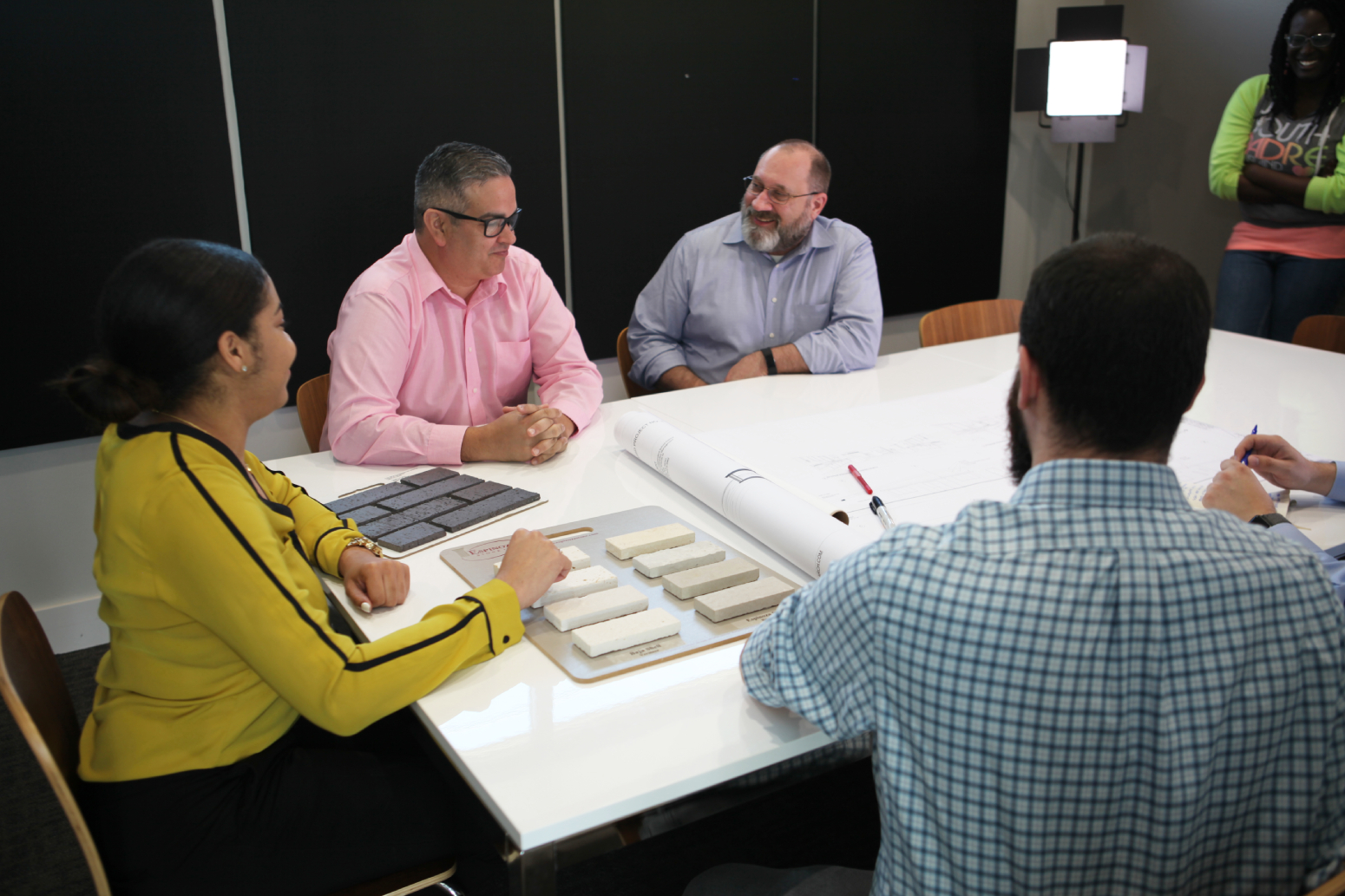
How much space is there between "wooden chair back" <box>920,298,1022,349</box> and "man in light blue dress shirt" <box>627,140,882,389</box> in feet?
0.83

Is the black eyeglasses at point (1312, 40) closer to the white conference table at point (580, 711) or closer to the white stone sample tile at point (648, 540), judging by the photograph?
the white conference table at point (580, 711)

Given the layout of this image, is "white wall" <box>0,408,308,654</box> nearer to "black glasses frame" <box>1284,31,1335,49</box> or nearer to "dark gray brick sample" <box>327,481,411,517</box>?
"dark gray brick sample" <box>327,481,411,517</box>

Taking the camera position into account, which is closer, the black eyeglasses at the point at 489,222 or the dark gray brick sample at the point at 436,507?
the dark gray brick sample at the point at 436,507

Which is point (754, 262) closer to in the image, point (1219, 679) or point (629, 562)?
point (629, 562)

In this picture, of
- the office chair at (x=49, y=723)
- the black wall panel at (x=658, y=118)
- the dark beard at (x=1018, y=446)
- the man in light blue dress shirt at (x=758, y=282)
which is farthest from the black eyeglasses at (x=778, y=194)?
the office chair at (x=49, y=723)

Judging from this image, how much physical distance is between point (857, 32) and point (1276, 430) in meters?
2.84

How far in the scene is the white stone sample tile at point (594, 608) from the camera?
1315 mm

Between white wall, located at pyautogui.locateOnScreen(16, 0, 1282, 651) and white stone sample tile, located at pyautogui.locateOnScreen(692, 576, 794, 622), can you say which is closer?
white stone sample tile, located at pyautogui.locateOnScreen(692, 576, 794, 622)

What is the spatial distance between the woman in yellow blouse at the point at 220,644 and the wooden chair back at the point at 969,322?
7.29 feet

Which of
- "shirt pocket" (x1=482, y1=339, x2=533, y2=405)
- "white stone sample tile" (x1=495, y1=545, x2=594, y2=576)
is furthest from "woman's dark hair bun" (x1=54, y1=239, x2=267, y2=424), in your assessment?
"shirt pocket" (x1=482, y1=339, x2=533, y2=405)

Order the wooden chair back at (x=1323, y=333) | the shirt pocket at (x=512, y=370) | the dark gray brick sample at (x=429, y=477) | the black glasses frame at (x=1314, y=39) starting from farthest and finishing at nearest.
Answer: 1. the black glasses frame at (x=1314, y=39)
2. the wooden chair back at (x=1323, y=333)
3. the shirt pocket at (x=512, y=370)
4. the dark gray brick sample at (x=429, y=477)

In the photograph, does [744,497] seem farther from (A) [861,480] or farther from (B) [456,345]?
(B) [456,345]

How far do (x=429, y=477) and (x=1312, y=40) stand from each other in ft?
11.6

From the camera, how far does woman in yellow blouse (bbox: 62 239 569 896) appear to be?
45.5 inches
